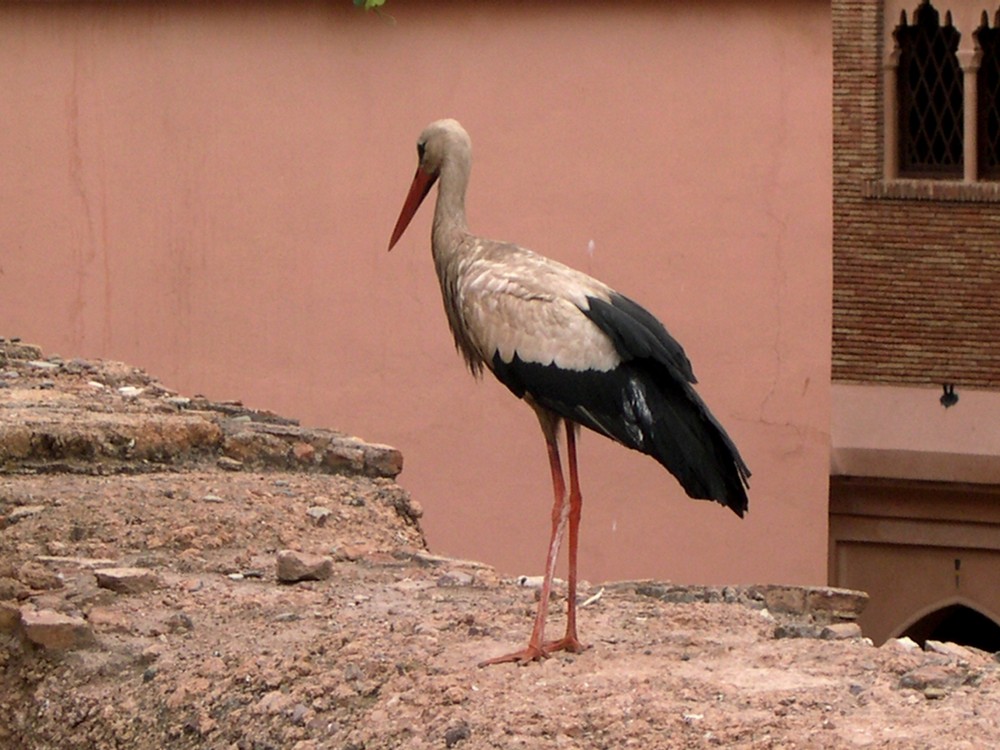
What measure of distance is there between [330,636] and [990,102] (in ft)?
43.5

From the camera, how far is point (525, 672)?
4.96 m

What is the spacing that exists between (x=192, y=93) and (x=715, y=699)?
9944 mm

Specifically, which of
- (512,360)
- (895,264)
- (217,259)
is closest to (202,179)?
(217,259)

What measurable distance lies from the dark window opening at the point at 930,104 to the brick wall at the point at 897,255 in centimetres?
40

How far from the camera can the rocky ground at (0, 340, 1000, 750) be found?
4.61 m

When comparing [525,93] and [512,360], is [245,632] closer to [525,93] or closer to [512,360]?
[512,360]

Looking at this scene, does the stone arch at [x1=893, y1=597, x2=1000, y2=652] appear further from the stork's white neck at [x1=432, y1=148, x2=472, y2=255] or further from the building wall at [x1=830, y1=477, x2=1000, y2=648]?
the stork's white neck at [x1=432, y1=148, x2=472, y2=255]

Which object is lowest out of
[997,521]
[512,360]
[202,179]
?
[997,521]

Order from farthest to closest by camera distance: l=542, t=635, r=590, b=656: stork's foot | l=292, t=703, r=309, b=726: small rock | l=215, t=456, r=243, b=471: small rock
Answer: l=215, t=456, r=243, b=471: small rock
l=542, t=635, r=590, b=656: stork's foot
l=292, t=703, r=309, b=726: small rock

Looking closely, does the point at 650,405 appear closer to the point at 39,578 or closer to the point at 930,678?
the point at 930,678

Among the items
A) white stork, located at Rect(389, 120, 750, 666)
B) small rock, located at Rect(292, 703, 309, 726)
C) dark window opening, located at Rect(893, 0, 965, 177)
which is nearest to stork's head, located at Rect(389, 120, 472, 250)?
white stork, located at Rect(389, 120, 750, 666)

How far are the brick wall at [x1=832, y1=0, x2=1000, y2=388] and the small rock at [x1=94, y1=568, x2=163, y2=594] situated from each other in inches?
477

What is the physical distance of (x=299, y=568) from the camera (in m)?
5.97

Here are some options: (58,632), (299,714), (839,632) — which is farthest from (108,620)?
(839,632)
